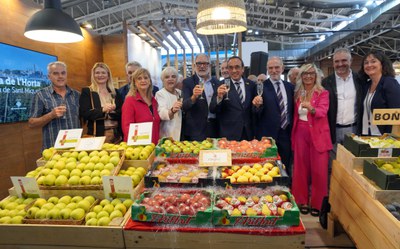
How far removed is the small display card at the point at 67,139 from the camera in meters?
2.30

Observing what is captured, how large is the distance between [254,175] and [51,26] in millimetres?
2066

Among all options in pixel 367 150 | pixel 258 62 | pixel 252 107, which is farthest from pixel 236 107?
pixel 258 62

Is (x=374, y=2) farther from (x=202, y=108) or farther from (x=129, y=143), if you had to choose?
(x=129, y=143)

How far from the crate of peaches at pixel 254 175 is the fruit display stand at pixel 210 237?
0.34 m

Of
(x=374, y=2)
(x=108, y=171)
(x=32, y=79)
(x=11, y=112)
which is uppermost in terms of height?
(x=374, y=2)

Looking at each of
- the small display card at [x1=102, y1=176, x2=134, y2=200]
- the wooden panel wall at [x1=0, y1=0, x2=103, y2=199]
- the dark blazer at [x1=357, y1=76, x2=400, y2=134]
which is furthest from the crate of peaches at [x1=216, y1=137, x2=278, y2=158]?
the wooden panel wall at [x1=0, y1=0, x2=103, y2=199]

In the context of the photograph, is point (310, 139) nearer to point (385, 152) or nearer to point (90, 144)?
point (385, 152)

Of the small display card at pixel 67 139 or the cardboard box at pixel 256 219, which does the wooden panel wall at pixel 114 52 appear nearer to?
the small display card at pixel 67 139

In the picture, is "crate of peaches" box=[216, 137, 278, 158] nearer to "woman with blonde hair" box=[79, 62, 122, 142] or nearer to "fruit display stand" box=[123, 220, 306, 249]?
"fruit display stand" box=[123, 220, 306, 249]

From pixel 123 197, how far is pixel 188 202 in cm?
45

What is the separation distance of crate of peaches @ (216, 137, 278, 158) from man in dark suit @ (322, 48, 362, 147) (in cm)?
99

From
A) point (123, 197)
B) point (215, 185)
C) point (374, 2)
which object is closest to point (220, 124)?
point (215, 185)

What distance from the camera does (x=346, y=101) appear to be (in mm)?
2938

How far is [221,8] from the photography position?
2.36 meters
